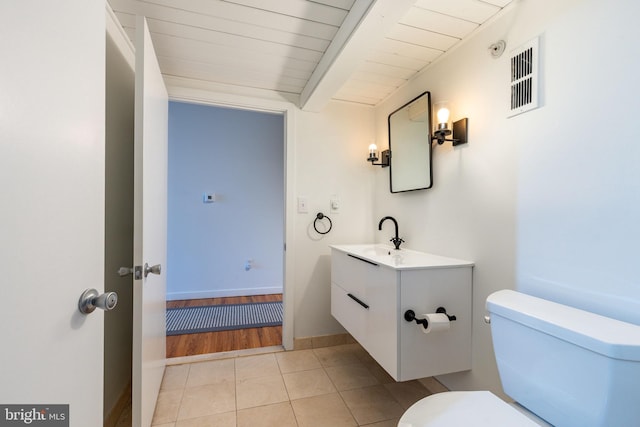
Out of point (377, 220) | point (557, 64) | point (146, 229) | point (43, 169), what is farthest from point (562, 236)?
point (146, 229)

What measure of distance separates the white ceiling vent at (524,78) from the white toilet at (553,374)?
2.65ft

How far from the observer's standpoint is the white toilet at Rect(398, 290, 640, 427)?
0.70 meters

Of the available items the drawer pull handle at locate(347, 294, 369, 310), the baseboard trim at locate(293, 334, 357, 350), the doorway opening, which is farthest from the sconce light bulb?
the doorway opening

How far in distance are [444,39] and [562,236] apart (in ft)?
3.84

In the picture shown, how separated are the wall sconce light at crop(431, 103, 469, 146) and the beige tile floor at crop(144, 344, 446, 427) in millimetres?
1445

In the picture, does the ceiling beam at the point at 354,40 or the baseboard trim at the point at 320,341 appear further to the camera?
the baseboard trim at the point at 320,341

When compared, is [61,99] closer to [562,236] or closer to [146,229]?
[146,229]

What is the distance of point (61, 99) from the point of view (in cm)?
61

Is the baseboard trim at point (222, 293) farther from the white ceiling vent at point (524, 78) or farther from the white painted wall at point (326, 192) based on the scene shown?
the white ceiling vent at point (524, 78)

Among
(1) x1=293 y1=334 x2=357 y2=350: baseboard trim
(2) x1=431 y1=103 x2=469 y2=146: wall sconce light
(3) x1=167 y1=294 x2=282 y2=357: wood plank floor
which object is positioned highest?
(2) x1=431 y1=103 x2=469 y2=146: wall sconce light

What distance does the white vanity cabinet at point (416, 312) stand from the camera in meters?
1.29

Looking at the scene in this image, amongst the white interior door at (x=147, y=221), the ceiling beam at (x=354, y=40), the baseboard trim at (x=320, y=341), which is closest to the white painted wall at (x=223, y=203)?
the baseboard trim at (x=320, y=341)

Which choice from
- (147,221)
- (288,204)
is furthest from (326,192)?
(147,221)

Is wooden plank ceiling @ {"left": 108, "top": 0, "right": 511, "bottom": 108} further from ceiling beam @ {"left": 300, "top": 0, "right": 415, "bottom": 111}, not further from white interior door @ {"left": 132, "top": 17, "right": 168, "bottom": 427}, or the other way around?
white interior door @ {"left": 132, "top": 17, "right": 168, "bottom": 427}
